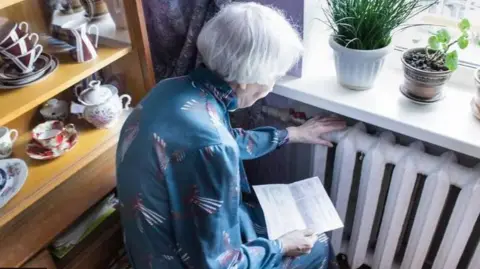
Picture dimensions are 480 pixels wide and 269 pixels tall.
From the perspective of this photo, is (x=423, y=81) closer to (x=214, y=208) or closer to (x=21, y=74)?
(x=214, y=208)

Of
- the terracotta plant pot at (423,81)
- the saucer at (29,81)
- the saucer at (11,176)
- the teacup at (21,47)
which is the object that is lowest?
the saucer at (11,176)

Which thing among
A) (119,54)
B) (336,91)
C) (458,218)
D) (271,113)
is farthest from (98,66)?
(458,218)

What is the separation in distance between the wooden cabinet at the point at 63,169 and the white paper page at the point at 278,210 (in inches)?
17.3

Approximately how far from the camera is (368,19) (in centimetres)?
117

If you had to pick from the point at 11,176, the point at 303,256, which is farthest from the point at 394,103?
the point at 11,176

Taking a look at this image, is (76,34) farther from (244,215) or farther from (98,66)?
(244,215)

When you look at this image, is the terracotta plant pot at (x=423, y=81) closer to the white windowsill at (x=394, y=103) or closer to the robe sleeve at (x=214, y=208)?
the white windowsill at (x=394, y=103)

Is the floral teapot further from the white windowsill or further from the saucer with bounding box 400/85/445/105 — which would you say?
the saucer with bounding box 400/85/445/105

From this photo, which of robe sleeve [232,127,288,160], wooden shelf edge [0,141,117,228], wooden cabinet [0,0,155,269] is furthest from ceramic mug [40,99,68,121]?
robe sleeve [232,127,288,160]

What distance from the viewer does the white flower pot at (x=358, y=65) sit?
1190 mm

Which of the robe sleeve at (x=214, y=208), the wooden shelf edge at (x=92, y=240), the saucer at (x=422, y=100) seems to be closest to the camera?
the robe sleeve at (x=214, y=208)

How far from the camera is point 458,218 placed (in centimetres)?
119

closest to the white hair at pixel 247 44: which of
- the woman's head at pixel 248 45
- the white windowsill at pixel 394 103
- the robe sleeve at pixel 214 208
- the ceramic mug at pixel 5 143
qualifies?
the woman's head at pixel 248 45

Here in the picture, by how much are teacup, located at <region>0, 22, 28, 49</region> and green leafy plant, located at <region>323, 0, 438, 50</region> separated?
2.61 feet
